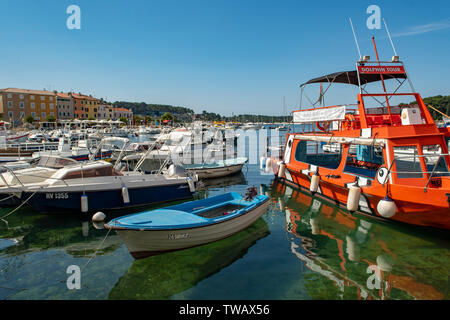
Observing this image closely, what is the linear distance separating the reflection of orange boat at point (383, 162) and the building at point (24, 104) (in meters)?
75.8

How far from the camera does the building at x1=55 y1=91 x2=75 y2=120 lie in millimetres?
79562

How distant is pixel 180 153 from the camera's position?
20.3 meters

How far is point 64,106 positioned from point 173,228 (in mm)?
88718

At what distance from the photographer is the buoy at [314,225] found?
386 inches

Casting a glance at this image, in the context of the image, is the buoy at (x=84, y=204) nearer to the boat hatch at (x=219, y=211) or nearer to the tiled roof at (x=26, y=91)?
the boat hatch at (x=219, y=211)

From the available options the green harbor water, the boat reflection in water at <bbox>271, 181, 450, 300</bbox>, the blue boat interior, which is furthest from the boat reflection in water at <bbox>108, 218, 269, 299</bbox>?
the boat reflection in water at <bbox>271, 181, 450, 300</bbox>

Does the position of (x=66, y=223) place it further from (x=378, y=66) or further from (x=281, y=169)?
(x=378, y=66)

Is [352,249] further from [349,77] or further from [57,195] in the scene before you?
[57,195]

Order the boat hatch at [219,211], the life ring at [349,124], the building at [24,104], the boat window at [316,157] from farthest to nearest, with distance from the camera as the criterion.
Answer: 1. the building at [24,104]
2. the boat window at [316,157]
3. the life ring at [349,124]
4. the boat hatch at [219,211]

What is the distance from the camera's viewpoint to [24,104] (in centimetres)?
7250

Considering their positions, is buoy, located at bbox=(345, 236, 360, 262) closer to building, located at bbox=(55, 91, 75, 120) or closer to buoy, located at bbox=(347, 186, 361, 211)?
buoy, located at bbox=(347, 186, 361, 211)

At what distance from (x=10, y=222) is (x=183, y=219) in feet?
25.2

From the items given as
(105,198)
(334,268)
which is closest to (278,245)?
(334,268)

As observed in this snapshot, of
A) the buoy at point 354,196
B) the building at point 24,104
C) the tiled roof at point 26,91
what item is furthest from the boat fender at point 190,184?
the tiled roof at point 26,91
